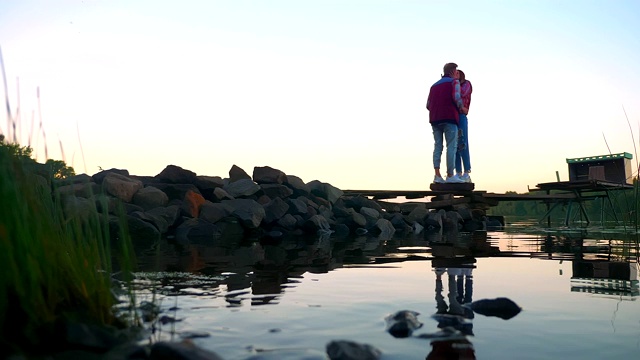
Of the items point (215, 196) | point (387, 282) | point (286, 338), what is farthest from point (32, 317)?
point (215, 196)

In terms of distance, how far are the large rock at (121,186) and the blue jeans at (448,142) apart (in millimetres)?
6739

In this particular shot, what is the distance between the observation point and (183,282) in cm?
401

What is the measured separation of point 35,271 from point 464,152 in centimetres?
1232

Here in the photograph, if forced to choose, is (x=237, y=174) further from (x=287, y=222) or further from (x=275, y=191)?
(x=287, y=222)

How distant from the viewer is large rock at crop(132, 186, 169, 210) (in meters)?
10.1

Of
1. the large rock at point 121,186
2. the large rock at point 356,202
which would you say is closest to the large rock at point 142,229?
the large rock at point 121,186

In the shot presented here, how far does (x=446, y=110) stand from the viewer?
12500mm

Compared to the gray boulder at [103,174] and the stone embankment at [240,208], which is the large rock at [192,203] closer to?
the stone embankment at [240,208]

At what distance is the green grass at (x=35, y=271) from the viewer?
198 cm

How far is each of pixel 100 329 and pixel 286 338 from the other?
75 cm

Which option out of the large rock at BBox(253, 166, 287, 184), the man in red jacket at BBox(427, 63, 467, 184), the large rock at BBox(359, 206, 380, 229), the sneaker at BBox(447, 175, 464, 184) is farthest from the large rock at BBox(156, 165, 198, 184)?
the sneaker at BBox(447, 175, 464, 184)

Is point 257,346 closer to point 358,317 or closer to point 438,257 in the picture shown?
point 358,317

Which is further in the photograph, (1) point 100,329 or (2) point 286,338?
(2) point 286,338

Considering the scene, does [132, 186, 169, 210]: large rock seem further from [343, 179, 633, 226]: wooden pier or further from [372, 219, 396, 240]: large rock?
[343, 179, 633, 226]: wooden pier
